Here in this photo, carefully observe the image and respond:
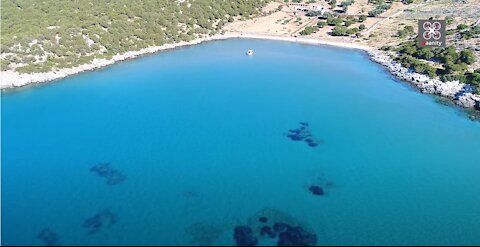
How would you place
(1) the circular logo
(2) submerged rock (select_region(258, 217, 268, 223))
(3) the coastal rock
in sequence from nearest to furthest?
(2) submerged rock (select_region(258, 217, 268, 223)), (3) the coastal rock, (1) the circular logo

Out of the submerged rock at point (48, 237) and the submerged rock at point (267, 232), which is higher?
the submerged rock at point (48, 237)

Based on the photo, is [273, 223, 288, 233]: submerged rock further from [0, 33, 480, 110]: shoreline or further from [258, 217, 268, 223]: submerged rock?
[0, 33, 480, 110]: shoreline

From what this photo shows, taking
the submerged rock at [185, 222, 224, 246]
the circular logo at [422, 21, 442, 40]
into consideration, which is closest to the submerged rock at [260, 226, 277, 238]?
the submerged rock at [185, 222, 224, 246]

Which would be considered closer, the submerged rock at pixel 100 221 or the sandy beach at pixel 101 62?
the submerged rock at pixel 100 221

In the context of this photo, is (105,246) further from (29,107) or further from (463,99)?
(463,99)

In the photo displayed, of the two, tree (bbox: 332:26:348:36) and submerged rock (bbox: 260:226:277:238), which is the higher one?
tree (bbox: 332:26:348:36)

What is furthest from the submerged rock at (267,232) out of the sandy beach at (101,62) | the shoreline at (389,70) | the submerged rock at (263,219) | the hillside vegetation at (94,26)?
the hillside vegetation at (94,26)

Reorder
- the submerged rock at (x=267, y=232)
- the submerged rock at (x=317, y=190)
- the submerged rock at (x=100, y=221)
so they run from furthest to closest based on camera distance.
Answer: the submerged rock at (x=317, y=190) → the submerged rock at (x=100, y=221) → the submerged rock at (x=267, y=232)
